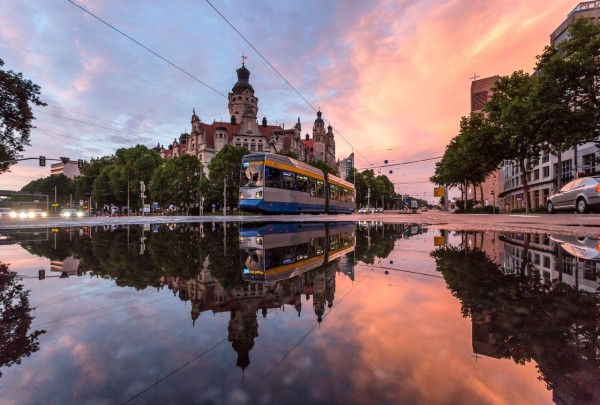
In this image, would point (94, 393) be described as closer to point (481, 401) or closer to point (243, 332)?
point (243, 332)

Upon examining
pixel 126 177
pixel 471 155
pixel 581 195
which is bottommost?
pixel 581 195

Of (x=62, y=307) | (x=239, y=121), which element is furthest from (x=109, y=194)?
(x=62, y=307)

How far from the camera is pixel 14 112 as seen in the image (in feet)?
80.6

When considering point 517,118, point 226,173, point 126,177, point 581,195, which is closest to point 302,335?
point 581,195

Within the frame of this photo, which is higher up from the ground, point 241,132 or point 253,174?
point 241,132

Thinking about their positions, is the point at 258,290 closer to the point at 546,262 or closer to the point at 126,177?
the point at 546,262

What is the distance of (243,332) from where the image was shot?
1.78 meters

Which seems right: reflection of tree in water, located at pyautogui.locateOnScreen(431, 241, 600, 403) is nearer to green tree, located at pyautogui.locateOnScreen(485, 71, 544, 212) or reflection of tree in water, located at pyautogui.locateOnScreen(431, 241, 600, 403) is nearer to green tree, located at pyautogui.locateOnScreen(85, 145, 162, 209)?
green tree, located at pyautogui.locateOnScreen(485, 71, 544, 212)

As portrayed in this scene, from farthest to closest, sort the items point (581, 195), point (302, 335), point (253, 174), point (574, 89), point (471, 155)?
1. point (471, 155)
2. point (574, 89)
3. point (253, 174)
4. point (581, 195)
5. point (302, 335)

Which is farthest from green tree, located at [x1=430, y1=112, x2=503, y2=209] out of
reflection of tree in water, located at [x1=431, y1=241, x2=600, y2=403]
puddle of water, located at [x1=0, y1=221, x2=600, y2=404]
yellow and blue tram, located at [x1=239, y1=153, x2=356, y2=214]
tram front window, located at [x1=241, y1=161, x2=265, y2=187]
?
puddle of water, located at [x1=0, y1=221, x2=600, y2=404]

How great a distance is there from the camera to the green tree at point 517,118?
2344cm

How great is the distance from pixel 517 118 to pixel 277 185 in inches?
803

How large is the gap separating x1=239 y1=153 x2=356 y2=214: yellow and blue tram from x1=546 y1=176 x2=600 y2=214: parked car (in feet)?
50.8

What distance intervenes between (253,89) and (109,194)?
45897 millimetres
